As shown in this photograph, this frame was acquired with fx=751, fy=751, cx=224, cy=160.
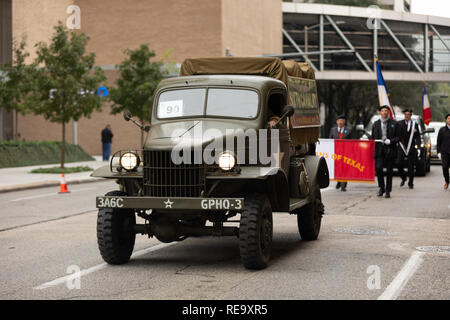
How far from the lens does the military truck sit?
8.21 meters

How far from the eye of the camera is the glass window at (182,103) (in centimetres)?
934

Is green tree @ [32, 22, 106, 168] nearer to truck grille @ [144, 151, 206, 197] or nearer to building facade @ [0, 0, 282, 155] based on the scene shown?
building facade @ [0, 0, 282, 155]

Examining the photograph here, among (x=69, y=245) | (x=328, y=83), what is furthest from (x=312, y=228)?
(x=328, y=83)

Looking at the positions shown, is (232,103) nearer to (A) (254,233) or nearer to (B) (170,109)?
(B) (170,109)

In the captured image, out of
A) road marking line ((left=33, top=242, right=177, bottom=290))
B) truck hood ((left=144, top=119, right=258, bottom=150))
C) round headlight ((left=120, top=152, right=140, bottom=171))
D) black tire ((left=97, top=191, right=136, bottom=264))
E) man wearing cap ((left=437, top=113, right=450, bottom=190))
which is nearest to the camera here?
road marking line ((left=33, top=242, right=177, bottom=290))

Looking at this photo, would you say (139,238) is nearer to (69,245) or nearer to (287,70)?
(69,245)

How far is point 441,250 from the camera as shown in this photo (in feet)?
32.1

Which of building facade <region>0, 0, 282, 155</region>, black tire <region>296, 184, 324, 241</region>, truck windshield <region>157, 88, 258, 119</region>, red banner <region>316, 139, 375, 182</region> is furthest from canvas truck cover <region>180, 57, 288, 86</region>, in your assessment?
building facade <region>0, 0, 282, 155</region>

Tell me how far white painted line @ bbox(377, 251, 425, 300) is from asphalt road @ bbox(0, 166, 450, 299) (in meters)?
0.01

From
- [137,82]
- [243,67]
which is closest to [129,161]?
[243,67]

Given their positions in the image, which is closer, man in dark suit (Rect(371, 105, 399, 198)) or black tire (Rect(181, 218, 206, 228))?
black tire (Rect(181, 218, 206, 228))

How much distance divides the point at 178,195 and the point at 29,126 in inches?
1750

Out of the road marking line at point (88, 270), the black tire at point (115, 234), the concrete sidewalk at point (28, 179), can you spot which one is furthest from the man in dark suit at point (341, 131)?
the black tire at point (115, 234)
